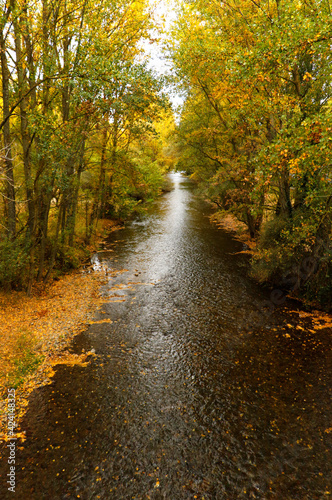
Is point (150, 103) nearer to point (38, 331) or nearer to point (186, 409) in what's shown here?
point (38, 331)

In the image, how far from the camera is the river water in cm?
457

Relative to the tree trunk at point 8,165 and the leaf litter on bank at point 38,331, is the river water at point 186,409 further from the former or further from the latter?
the tree trunk at point 8,165

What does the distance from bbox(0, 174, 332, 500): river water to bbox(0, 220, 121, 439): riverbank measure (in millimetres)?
367

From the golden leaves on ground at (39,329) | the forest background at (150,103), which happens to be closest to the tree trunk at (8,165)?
the forest background at (150,103)

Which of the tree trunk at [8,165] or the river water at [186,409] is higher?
the tree trunk at [8,165]

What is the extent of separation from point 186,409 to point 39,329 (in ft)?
16.5

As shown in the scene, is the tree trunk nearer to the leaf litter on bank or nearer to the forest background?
the forest background

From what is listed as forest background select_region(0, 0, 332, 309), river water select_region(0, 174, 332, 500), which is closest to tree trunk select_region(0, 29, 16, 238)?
forest background select_region(0, 0, 332, 309)

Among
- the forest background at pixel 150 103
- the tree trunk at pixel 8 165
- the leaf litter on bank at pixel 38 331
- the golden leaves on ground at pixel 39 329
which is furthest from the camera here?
the tree trunk at pixel 8 165

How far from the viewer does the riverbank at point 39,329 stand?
21.1 ft

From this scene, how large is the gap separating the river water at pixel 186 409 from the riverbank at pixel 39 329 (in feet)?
1.20

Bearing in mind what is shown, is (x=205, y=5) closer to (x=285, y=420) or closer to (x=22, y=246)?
(x=22, y=246)

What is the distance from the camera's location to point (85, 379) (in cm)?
673

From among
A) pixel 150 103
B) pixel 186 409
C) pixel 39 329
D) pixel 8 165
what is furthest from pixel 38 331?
pixel 150 103
